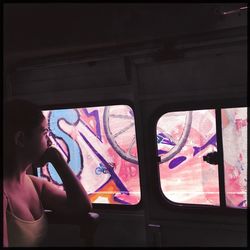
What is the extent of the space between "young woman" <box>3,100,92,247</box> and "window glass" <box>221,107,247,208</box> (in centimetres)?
104

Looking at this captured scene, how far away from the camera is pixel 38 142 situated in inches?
112

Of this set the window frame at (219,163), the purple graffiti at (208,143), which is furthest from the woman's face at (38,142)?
the purple graffiti at (208,143)

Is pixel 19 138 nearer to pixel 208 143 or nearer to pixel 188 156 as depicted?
pixel 188 156

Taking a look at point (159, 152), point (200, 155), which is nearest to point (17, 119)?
point (159, 152)

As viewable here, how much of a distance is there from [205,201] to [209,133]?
0.45 m

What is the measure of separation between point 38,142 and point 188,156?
3.52 feet

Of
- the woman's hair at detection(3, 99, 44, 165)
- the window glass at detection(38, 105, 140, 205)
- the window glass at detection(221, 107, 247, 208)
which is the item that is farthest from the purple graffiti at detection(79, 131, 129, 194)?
the window glass at detection(221, 107, 247, 208)

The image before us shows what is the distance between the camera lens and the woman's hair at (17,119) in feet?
8.86

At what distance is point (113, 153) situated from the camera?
110 inches

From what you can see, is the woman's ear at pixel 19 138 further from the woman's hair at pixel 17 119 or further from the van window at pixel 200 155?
the van window at pixel 200 155

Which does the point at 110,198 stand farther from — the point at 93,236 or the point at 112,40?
the point at 112,40

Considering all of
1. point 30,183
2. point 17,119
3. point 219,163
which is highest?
point 17,119

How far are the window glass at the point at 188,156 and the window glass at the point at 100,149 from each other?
0.21 m

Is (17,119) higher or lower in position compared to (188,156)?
higher
